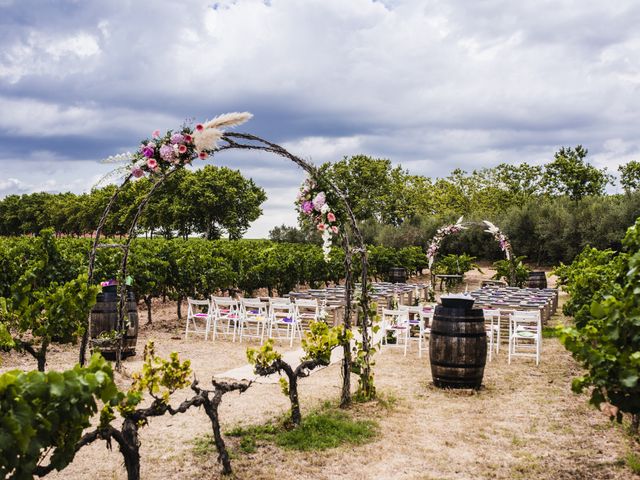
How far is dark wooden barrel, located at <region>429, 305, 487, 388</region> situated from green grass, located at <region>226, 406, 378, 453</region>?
1.61 metres

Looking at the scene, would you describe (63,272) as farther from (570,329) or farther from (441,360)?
(570,329)

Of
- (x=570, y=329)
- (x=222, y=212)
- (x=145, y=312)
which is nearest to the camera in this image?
(x=570, y=329)

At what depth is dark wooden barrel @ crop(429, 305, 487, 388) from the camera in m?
6.89

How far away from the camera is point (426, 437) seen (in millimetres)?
5367

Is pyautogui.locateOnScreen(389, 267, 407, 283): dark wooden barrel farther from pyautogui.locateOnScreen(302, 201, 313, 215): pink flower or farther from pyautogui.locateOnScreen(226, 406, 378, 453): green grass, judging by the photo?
pyautogui.locateOnScreen(226, 406, 378, 453): green grass

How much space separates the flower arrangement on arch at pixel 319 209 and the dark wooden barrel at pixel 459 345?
1.65 metres

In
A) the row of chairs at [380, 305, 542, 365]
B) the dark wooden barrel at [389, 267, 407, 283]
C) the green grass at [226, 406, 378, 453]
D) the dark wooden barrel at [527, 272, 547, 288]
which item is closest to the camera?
the green grass at [226, 406, 378, 453]

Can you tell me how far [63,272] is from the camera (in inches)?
423

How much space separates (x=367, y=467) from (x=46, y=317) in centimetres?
351

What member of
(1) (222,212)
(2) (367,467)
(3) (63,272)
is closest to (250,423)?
(2) (367,467)

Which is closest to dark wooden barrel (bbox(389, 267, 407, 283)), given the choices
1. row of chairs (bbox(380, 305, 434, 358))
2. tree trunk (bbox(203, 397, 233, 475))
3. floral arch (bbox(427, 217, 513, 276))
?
floral arch (bbox(427, 217, 513, 276))

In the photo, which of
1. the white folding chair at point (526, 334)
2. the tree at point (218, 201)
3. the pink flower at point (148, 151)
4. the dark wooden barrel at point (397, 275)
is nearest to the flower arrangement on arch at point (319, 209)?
the pink flower at point (148, 151)

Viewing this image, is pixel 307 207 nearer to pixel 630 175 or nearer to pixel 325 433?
pixel 325 433

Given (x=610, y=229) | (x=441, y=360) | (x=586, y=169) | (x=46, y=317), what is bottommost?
(x=441, y=360)
